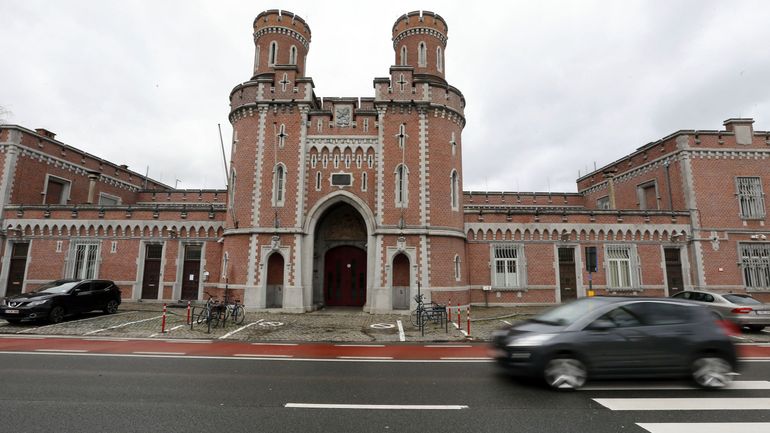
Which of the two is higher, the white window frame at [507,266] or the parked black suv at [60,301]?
the white window frame at [507,266]

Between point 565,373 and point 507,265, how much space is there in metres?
16.2

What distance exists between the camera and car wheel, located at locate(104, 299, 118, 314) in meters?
16.9

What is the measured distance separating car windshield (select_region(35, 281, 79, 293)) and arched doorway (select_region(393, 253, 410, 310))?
14.0m

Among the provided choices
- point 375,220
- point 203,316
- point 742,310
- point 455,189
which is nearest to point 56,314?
point 203,316

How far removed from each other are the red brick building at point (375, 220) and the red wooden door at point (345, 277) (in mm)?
82

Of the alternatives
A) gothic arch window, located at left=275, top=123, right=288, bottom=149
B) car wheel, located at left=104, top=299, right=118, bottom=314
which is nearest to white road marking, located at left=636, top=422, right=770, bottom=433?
gothic arch window, located at left=275, top=123, right=288, bottom=149

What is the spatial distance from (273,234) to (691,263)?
78.0 feet

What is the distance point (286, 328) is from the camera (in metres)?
14.3

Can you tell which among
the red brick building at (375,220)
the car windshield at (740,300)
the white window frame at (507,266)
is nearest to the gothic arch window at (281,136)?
the red brick building at (375,220)

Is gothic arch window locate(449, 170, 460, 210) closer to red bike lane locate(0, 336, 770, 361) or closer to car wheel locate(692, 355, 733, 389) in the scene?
red bike lane locate(0, 336, 770, 361)

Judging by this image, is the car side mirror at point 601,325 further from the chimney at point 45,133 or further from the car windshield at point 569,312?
the chimney at point 45,133

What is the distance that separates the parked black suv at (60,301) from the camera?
13.6m

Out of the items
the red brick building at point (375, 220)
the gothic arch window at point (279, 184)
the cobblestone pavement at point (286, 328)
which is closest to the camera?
the cobblestone pavement at point (286, 328)

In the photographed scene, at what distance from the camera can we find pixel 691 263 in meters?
21.8
